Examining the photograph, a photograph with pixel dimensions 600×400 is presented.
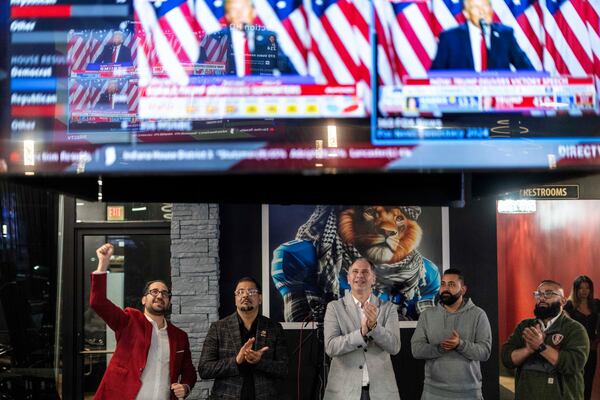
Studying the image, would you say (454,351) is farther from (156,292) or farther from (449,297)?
(156,292)

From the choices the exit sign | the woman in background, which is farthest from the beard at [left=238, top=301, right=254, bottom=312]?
the woman in background

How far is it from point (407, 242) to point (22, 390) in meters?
4.23

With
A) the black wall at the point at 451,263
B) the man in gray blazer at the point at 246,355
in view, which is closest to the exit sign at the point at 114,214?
the black wall at the point at 451,263

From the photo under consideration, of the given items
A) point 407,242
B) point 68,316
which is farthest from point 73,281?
point 407,242

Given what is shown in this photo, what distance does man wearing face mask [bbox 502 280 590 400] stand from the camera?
552 centimetres

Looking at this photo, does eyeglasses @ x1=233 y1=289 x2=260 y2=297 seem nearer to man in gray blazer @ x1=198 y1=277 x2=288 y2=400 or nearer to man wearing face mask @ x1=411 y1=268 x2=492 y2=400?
man in gray blazer @ x1=198 y1=277 x2=288 y2=400

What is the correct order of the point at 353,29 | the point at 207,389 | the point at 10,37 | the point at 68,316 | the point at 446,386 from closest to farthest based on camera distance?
1. the point at 353,29
2. the point at 10,37
3. the point at 446,386
4. the point at 207,389
5. the point at 68,316

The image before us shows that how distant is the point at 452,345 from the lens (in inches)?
209

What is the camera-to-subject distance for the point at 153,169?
Result: 1668 millimetres

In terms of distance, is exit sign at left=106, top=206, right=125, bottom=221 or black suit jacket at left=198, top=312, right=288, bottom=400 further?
exit sign at left=106, top=206, right=125, bottom=221

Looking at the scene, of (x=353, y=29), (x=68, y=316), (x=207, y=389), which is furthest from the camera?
(x=68, y=316)

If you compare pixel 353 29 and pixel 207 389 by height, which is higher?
pixel 353 29

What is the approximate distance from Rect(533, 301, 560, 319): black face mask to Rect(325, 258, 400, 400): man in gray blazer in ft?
3.99

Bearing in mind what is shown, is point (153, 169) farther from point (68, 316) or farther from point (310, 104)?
point (68, 316)
